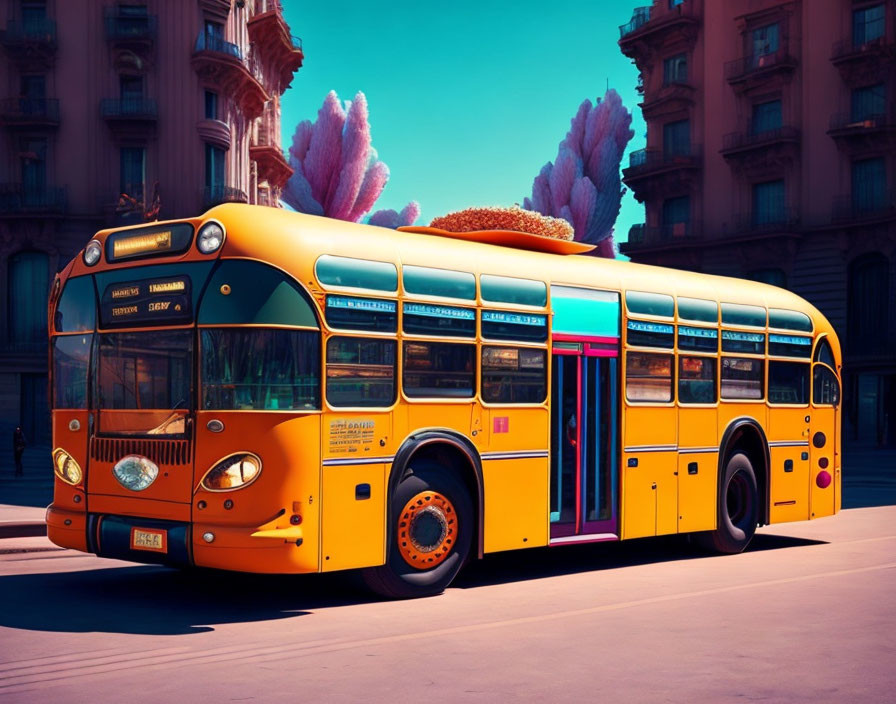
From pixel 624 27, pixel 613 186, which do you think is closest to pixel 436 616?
pixel 624 27

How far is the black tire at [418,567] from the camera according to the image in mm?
9445

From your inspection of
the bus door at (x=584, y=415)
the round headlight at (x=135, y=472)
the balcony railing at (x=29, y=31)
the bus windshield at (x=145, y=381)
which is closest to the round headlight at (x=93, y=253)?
the bus windshield at (x=145, y=381)

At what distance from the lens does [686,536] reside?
14.0m

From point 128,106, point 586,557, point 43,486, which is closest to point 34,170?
point 128,106

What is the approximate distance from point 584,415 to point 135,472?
4.29 metres

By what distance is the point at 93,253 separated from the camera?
9.86 meters

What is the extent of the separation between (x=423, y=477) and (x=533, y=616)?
1.53 metres

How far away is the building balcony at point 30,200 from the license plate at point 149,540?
115ft

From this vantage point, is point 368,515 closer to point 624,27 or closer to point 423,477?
point 423,477

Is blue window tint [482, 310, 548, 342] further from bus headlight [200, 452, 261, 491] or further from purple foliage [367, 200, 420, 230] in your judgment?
purple foliage [367, 200, 420, 230]

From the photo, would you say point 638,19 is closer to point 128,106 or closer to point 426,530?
point 128,106

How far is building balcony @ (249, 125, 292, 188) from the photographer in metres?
48.8

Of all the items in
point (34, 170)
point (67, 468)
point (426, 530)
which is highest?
point (34, 170)

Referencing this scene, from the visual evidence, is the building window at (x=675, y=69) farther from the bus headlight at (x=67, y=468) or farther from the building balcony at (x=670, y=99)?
the bus headlight at (x=67, y=468)
